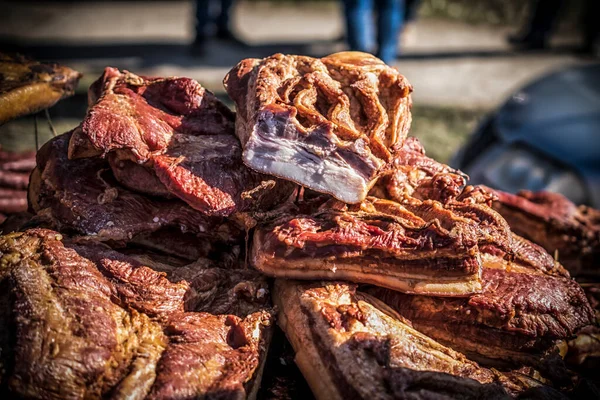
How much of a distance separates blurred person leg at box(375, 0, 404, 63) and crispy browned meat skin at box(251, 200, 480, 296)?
20.2 ft

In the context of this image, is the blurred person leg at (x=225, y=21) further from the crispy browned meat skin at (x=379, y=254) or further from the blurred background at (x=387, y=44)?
the crispy browned meat skin at (x=379, y=254)

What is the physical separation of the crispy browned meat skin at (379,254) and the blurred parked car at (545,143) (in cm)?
291

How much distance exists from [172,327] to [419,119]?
620cm

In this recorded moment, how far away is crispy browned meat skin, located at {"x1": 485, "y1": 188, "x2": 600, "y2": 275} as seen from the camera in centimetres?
291

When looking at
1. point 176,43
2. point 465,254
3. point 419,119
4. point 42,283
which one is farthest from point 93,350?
point 176,43

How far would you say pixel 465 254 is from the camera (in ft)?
5.95

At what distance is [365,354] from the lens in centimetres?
174

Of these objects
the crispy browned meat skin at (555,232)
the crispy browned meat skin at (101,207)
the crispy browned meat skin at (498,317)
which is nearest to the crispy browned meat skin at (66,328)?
the crispy browned meat skin at (101,207)

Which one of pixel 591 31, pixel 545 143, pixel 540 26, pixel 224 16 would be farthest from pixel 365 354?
pixel 591 31

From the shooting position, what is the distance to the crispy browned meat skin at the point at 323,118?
1883mm

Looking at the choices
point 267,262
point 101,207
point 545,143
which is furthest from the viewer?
point 545,143

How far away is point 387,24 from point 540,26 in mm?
4755

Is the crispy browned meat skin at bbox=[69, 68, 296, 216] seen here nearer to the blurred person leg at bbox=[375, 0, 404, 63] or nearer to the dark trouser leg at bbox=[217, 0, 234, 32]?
the blurred person leg at bbox=[375, 0, 404, 63]

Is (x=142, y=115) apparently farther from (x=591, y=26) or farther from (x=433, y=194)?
(x=591, y=26)
